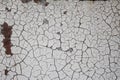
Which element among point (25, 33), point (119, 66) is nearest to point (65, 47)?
point (25, 33)

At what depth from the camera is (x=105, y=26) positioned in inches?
78.7

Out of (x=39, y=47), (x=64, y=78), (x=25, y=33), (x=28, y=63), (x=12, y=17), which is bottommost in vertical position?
(x=64, y=78)

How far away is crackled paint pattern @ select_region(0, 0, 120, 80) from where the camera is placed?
1838 mm

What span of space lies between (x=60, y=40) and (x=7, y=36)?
430mm

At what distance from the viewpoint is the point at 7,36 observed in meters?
1.89

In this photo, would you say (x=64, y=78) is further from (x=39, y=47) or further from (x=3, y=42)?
(x=3, y=42)

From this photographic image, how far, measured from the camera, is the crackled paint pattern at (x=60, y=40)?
6.03 feet

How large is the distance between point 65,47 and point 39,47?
211 mm

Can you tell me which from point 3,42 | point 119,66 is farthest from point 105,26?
point 3,42

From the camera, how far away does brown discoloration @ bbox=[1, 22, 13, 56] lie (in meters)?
1.86

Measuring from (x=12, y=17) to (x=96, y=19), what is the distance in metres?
0.71

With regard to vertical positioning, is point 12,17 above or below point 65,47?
above

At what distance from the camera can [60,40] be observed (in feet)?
6.32

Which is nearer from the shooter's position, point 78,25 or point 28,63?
point 28,63
